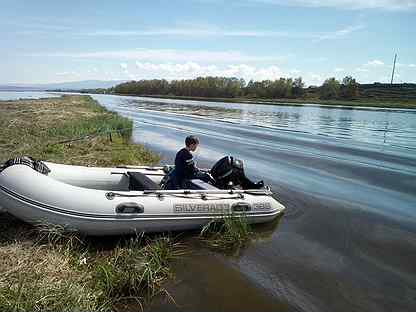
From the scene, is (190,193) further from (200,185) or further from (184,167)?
(184,167)

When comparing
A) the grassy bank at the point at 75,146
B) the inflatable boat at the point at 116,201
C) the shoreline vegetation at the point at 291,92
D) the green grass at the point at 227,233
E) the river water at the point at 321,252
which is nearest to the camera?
the river water at the point at 321,252

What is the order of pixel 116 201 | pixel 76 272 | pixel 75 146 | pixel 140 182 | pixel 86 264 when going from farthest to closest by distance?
pixel 75 146, pixel 140 182, pixel 116 201, pixel 86 264, pixel 76 272

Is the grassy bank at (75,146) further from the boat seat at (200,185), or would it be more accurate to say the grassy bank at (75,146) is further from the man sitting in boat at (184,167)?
the boat seat at (200,185)

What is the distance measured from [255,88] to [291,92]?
995 centimetres

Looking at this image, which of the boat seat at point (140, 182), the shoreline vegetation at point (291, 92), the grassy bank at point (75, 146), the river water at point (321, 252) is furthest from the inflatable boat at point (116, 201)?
the shoreline vegetation at point (291, 92)

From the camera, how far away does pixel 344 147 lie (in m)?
17.9

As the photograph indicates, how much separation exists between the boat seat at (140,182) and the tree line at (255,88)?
77548 millimetres

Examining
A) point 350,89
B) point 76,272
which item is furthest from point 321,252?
point 350,89

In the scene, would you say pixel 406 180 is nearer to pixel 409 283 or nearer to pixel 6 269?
pixel 409 283

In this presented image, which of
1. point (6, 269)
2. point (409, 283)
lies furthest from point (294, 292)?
point (6, 269)

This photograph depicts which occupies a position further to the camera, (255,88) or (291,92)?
(255,88)

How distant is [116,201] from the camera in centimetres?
564

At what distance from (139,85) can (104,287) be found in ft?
421

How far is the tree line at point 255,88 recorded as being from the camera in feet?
263
